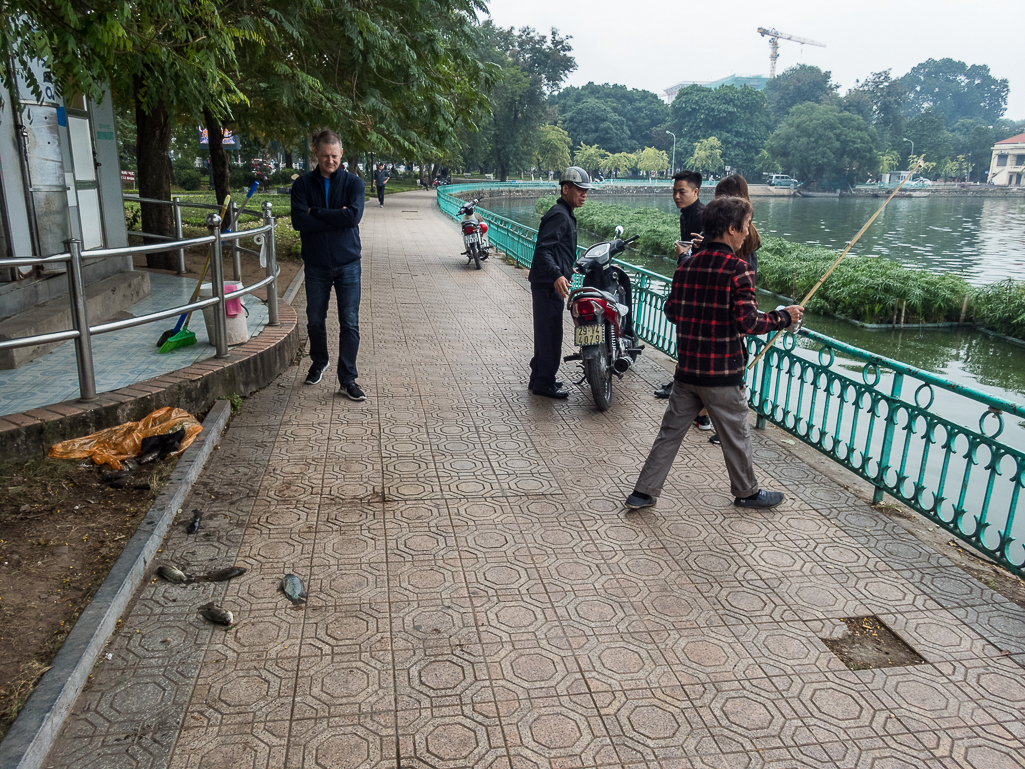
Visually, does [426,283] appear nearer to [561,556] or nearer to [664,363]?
[664,363]

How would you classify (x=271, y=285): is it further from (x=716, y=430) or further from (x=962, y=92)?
(x=962, y=92)

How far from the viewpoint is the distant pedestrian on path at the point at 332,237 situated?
18.5 feet

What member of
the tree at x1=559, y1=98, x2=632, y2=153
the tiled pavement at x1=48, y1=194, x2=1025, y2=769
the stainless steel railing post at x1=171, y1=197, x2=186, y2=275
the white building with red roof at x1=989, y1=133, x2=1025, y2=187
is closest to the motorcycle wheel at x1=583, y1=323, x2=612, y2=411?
the tiled pavement at x1=48, y1=194, x2=1025, y2=769

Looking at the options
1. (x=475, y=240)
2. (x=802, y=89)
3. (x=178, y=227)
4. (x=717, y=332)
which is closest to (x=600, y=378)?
(x=717, y=332)

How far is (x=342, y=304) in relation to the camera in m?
6.03

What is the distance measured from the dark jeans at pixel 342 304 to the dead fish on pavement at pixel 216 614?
3.03 metres

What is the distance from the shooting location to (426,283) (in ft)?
42.4

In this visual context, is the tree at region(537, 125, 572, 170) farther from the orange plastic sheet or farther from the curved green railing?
the orange plastic sheet

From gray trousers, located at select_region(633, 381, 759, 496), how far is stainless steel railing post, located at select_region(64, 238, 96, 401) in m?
3.28

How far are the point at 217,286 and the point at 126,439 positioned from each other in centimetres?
151

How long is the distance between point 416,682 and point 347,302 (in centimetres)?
373

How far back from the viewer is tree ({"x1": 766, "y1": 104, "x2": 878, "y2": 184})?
299ft

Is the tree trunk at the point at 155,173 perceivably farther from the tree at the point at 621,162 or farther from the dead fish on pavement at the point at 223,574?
the tree at the point at 621,162

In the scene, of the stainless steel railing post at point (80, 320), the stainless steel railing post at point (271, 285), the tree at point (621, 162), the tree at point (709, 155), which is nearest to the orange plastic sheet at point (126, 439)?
the stainless steel railing post at point (80, 320)
